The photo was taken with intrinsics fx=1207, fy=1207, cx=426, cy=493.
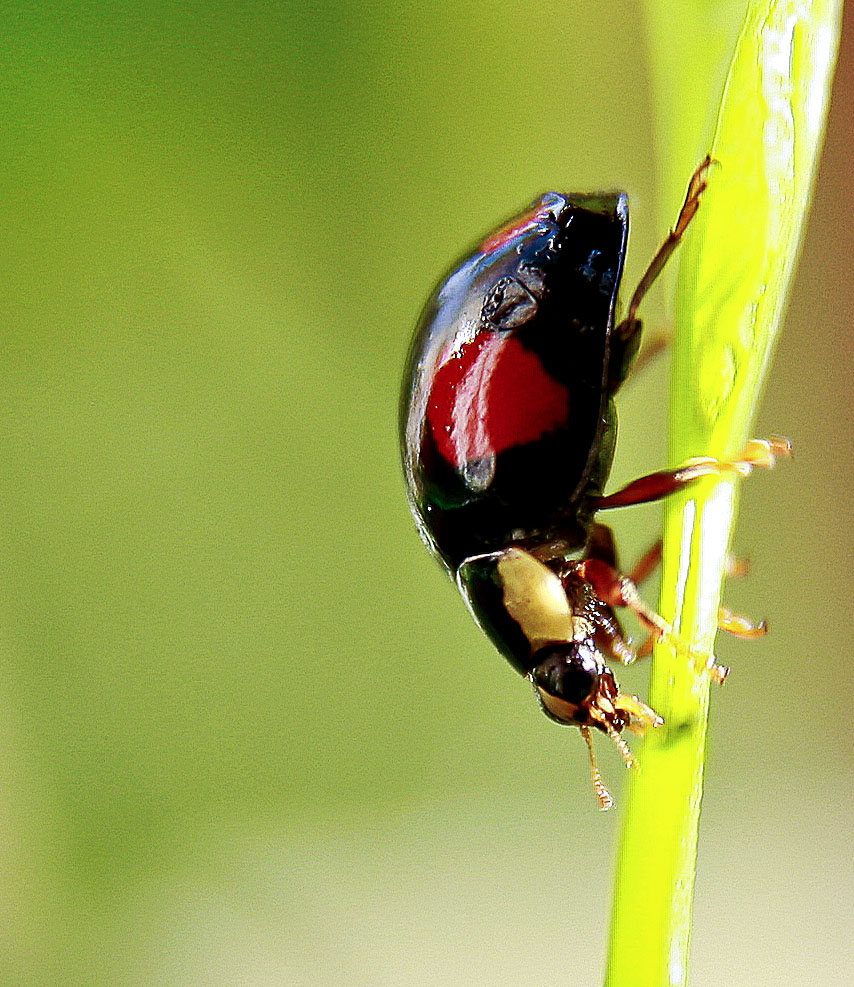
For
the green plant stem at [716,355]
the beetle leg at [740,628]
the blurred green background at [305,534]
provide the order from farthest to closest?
the blurred green background at [305,534] → the beetle leg at [740,628] → the green plant stem at [716,355]

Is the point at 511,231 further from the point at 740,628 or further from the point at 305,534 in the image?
the point at 305,534

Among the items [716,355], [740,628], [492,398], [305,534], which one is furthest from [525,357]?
[305,534]

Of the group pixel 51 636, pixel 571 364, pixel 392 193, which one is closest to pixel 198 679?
pixel 51 636

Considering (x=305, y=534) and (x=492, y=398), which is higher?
(x=492, y=398)

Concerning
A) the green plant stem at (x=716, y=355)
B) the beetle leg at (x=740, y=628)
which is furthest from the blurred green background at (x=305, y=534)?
the green plant stem at (x=716, y=355)

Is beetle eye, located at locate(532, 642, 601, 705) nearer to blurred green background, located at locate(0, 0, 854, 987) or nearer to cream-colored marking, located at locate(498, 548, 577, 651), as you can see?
cream-colored marking, located at locate(498, 548, 577, 651)

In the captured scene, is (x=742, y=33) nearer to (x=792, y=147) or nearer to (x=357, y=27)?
(x=792, y=147)

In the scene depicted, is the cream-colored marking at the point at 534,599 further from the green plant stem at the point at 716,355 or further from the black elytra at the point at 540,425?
the green plant stem at the point at 716,355
